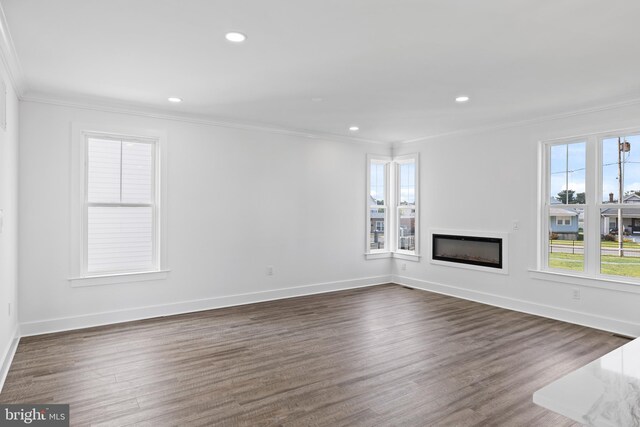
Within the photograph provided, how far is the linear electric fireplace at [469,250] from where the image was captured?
18.5ft

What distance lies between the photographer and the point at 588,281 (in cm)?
464

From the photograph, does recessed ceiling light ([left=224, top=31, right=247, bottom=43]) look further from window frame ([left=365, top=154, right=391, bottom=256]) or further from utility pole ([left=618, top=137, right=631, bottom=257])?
utility pole ([left=618, top=137, right=631, bottom=257])

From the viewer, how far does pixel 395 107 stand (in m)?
4.69

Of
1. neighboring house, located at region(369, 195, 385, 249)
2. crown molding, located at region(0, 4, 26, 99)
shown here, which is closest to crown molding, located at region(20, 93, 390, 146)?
crown molding, located at region(0, 4, 26, 99)

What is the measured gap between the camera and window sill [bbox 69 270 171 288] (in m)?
4.43

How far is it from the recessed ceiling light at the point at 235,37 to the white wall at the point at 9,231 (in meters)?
1.85

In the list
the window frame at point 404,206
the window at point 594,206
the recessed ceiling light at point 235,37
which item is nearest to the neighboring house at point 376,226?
the window frame at point 404,206

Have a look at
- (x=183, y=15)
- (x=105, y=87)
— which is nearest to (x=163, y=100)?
(x=105, y=87)

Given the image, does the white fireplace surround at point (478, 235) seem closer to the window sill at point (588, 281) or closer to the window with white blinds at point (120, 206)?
the window sill at point (588, 281)

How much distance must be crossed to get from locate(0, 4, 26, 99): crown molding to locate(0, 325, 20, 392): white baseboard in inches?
94.4

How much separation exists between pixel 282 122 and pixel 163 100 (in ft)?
5.43

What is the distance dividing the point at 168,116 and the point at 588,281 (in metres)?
5.51

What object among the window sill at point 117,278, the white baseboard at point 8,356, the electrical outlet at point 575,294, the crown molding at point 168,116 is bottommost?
the white baseboard at point 8,356

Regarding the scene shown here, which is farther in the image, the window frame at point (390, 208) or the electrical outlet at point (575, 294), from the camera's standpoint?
the window frame at point (390, 208)
